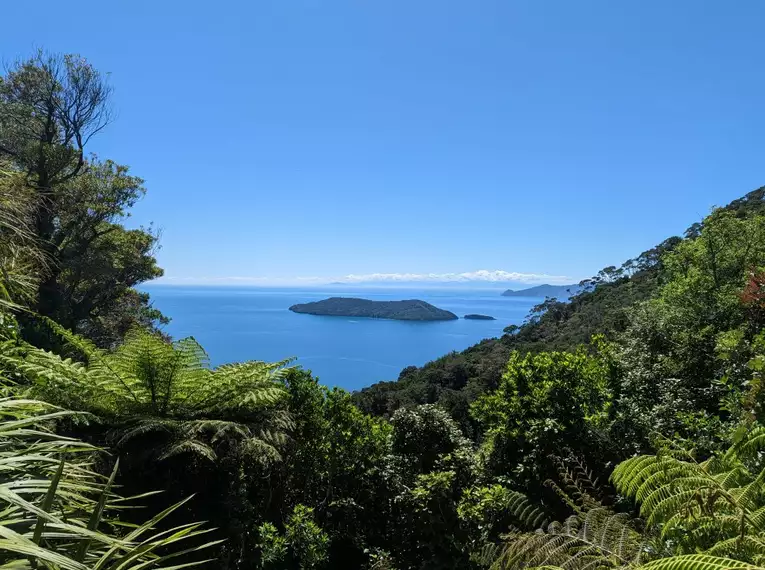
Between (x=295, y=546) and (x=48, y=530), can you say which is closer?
(x=48, y=530)

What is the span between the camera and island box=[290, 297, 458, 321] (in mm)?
76125

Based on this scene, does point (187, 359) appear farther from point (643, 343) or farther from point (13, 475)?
point (643, 343)

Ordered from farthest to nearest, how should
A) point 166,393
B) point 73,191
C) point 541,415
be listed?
point 73,191, point 541,415, point 166,393

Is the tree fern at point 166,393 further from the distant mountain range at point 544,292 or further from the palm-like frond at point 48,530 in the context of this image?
the distant mountain range at point 544,292

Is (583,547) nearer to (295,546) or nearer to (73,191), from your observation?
(295,546)

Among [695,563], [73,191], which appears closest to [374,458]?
[695,563]

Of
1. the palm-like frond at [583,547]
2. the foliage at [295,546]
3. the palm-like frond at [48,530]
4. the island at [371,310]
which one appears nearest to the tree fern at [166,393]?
the foliage at [295,546]

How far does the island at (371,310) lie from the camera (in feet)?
250

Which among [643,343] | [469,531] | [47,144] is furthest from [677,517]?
[47,144]

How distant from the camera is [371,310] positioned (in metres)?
77.2

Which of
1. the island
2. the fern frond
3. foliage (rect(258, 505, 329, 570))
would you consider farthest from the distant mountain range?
the fern frond

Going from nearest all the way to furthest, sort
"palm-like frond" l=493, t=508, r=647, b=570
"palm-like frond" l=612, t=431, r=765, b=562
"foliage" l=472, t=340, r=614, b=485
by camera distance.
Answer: "palm-like frond" l=612, t=431, r=765, b=562 < "palm-like frond" l=493, t=508, r=647, b=570 < "foliage" l=472, t=340, r=614, b=485

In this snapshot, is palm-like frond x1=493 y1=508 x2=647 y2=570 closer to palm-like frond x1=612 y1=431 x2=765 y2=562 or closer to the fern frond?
palm-like frond x1=612 y1=431 x2=765 y2=562

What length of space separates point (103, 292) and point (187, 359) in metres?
9.78
